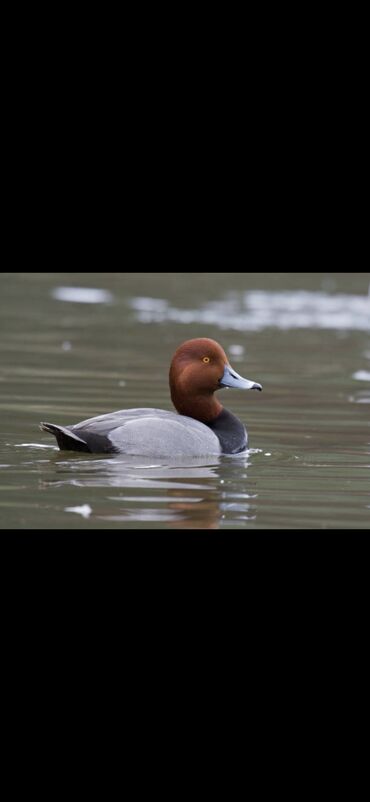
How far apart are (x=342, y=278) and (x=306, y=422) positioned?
15.1 meters

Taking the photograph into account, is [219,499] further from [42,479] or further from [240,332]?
[240,332]

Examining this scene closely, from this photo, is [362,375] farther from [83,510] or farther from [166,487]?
[83,510]

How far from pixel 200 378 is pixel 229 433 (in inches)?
17.2

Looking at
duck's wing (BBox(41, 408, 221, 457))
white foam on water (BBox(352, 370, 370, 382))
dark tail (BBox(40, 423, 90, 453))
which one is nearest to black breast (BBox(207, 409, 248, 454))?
duck's wing (BBox(41, 408, 221, 457))

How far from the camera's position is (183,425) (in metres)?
9.70

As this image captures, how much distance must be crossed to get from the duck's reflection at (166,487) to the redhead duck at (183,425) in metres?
0.09

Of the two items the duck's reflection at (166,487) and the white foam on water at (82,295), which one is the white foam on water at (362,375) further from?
the white foam on water at (82,295)

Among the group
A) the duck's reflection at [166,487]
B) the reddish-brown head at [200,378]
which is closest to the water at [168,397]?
the duck's reflection at [166,487]

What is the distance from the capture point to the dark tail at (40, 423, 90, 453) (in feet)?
29.8

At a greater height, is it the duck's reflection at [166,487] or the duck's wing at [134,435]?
the duck's wing at [134,435]

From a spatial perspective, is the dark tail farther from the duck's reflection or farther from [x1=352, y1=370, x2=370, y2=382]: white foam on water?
[x1=352, y1=370, x2=370, y2=382]: white foam on water

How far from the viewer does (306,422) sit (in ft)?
37.6

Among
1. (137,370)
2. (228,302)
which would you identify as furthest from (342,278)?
(137,370)

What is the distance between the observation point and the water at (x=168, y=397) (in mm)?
8125
